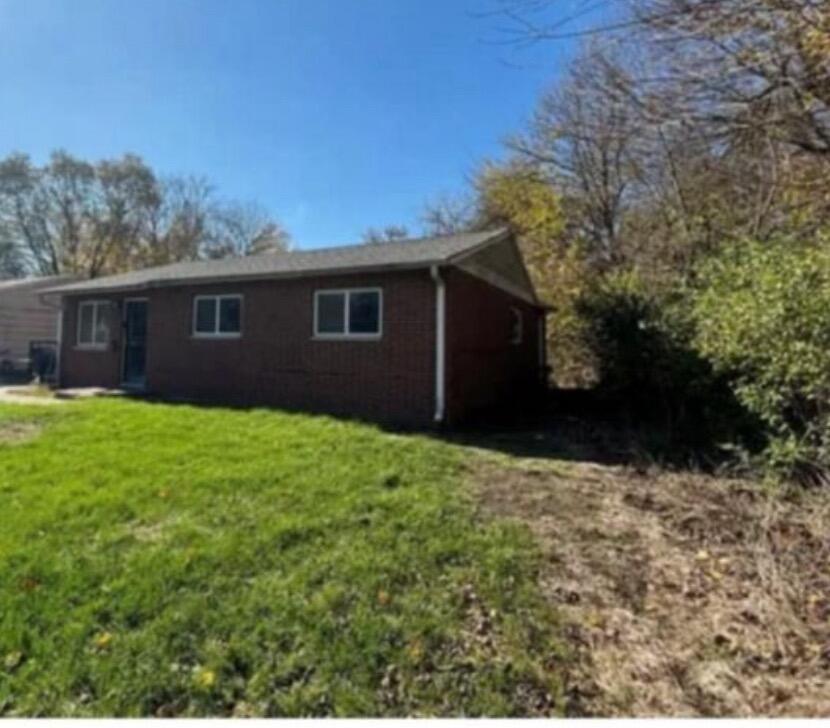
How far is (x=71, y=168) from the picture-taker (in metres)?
37.5

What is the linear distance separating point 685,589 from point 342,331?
8.11 meters

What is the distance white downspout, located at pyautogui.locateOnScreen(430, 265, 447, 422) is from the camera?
10.5m

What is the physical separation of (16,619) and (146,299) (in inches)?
477

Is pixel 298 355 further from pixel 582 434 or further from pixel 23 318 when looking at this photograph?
pixel 23 318

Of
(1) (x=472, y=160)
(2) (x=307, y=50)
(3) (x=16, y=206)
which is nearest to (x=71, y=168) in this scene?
(3) (x=16, y=206)

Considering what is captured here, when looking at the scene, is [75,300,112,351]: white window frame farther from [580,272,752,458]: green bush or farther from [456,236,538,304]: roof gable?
[580,272,752,458]: green bush

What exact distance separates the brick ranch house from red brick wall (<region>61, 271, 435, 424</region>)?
0.02 meters

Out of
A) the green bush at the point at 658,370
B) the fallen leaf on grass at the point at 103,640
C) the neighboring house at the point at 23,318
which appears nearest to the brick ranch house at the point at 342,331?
the green bush at the point at 658,370

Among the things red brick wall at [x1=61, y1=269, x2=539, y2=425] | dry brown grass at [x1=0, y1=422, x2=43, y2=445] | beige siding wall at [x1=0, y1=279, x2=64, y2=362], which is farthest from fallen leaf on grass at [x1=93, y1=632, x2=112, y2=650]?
beige siding wall at [x1=0, y1=279, x2=64, y2=362]

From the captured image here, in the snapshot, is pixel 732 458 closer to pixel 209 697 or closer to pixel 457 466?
pixel 457 466

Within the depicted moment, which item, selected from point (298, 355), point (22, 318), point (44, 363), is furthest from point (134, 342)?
point (22, 318)

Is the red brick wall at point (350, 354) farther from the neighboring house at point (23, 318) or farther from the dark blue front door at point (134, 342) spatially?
the neighboring house at point (23, 318)

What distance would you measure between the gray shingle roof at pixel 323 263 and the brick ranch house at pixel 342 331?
0.13ft

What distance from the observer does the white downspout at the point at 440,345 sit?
10469mm
